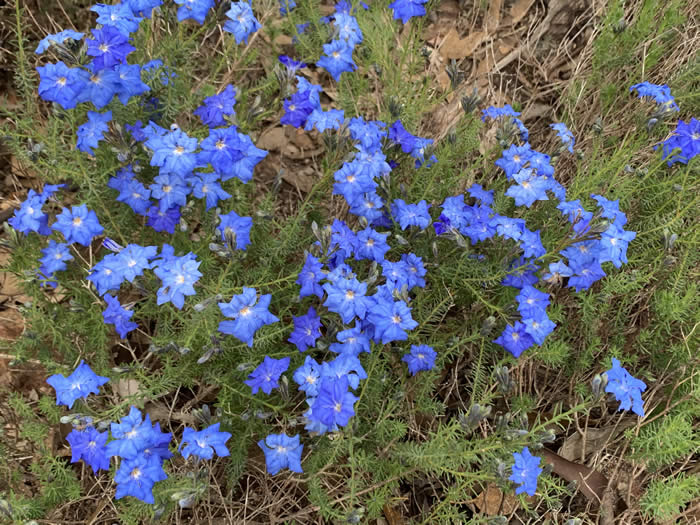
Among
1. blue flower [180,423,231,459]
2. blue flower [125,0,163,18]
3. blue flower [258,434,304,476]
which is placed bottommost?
blue flower [258,434,304,476]

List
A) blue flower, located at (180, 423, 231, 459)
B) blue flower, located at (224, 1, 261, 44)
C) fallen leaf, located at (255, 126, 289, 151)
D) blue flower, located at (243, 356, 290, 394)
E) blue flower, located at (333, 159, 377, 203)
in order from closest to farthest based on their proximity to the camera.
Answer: blue flower, located at (180, 423, 231, 459) → blue flower, located at (243, 356, 290, 394) → blue flower, located at (333, 159, 377, 203) → blue flower, located at (224, 1, 261, 44) → fallen leaf, located at (255, 126, 289, 151)

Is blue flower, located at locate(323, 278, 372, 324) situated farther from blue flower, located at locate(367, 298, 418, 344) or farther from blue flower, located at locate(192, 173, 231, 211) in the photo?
blue flower, located at locate(192, 173, 231, 211)

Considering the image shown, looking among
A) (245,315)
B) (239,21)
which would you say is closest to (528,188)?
(245,315)

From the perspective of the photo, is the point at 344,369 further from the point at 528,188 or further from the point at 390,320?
the point at 528,188

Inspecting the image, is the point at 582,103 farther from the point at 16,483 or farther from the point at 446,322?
the point at 16,483

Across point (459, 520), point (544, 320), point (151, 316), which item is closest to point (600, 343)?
point (544, 320)

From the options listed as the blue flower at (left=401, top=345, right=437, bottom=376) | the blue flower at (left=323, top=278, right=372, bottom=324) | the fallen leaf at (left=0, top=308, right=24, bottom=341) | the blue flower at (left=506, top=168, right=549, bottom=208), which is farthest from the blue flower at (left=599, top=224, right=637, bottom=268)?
→ the fallen leaf at (left=0, top=308, right=24, bottom=341)

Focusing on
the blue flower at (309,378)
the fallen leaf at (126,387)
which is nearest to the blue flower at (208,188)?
the blue flower at (309,378)
